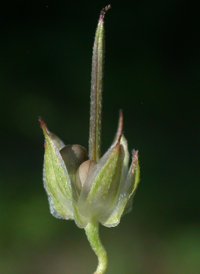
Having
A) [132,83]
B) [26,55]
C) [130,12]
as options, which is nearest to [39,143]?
[26,55]

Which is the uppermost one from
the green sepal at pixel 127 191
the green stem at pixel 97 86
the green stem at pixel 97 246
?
the green stem at pixel 97 86

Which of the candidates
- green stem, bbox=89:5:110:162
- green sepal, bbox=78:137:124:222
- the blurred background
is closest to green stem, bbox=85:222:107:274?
green sepal, bbox=78:137:124:222

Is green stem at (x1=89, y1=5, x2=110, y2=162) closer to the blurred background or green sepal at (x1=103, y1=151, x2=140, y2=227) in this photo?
green sepal at (x1=103, y1=151, x2=140, y2=227)

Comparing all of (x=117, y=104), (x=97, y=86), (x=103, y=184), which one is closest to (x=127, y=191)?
(x=103, y=184)

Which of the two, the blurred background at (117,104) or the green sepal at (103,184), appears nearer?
the green sepal at (103,184)

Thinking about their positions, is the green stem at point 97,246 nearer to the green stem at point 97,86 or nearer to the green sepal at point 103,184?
the green sepal at point 103,184

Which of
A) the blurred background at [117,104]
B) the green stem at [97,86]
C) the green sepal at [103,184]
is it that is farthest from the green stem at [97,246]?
the blurred background at [117,104]

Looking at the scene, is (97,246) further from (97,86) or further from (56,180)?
(97,86)

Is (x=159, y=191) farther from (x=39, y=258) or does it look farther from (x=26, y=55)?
(x=26, y=55)
